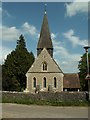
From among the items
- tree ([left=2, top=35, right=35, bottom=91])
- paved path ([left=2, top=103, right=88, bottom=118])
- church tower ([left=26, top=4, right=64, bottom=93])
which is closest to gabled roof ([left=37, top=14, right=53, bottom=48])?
church tower ([left=26, top=4, right=64, bottom=93])

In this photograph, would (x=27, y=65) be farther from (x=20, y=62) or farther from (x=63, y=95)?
(x=63, y=95)

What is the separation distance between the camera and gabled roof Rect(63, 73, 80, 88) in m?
58.3

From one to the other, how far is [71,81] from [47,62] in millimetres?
7104

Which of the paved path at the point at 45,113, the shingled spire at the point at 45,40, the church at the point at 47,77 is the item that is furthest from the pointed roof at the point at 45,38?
the paved path at the point at 45,113

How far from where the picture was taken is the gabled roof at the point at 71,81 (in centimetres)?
5827

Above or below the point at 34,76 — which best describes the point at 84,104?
below

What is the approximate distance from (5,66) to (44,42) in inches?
542

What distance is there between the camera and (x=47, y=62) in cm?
5831

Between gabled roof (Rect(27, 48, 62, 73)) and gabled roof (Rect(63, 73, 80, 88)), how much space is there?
3.80m

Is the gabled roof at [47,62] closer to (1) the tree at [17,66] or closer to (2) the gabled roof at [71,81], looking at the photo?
(2) the gabled roof at [71,81]

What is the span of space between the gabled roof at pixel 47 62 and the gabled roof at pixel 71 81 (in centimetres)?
380

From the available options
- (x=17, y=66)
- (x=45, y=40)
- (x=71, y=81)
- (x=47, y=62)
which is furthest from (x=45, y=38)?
(x=71, y=81)

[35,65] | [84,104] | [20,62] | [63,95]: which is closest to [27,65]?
[20,62]

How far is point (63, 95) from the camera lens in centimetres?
3600
